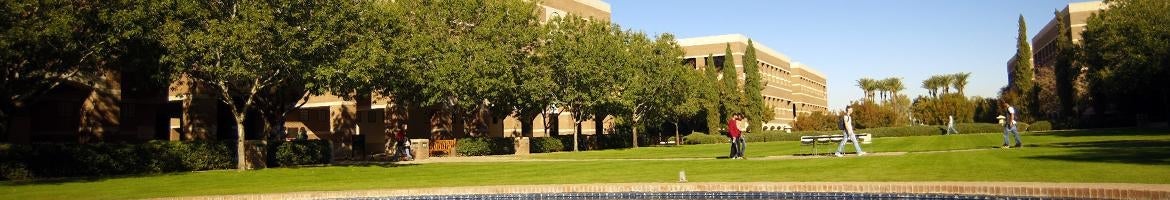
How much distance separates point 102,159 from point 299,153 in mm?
7979

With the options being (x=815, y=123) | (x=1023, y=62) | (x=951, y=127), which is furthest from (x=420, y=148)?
(x=1023, y=62)

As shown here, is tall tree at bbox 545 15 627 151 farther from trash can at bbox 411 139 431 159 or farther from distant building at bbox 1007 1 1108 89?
distant building at bbox 1007 1 1108 89

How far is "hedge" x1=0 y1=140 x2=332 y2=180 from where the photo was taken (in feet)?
80.1

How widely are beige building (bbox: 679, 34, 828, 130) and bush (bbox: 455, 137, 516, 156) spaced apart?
38494 mm

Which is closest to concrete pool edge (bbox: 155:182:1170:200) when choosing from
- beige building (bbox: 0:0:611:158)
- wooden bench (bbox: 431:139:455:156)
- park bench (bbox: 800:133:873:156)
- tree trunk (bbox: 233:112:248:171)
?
park bench (bbox: 800:133:873:156)

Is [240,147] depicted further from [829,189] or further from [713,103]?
[713,103]

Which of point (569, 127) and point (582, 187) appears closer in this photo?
point (582, 187)

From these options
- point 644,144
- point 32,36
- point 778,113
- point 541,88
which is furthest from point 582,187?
point 778,113

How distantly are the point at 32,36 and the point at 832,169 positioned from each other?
18210 millimetres

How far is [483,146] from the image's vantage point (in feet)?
138

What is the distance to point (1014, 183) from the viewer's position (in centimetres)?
1304

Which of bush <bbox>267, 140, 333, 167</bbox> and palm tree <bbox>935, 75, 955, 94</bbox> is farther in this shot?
palm tree <bbox>935, 75, 955, 94</bbox>

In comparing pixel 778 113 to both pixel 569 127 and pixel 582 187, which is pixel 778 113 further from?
pixel 582 187

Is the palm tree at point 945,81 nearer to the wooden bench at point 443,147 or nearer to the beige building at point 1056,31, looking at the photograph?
the beige building at point 1056,31
